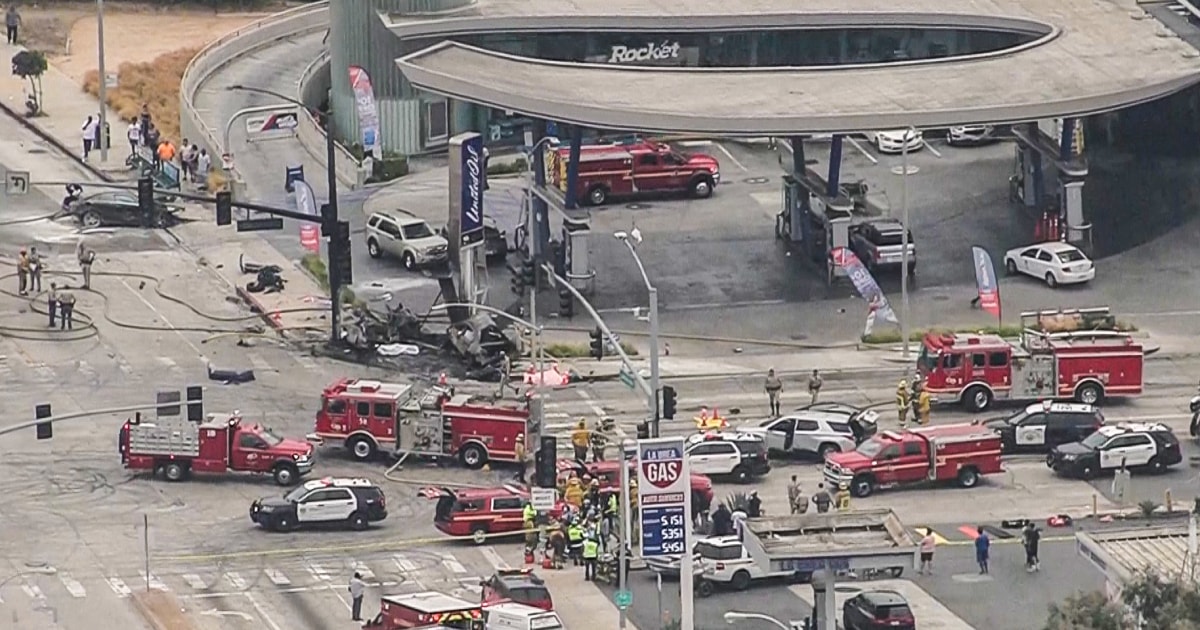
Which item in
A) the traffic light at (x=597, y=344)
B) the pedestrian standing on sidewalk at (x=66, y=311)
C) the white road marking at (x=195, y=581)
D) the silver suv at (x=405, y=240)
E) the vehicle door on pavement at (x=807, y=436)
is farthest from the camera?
the silver suv at (x=405, y=240)

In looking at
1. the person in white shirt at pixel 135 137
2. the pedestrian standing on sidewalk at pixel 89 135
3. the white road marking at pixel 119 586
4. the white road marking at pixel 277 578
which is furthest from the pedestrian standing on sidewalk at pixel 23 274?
the white road marking at pixel 277 578

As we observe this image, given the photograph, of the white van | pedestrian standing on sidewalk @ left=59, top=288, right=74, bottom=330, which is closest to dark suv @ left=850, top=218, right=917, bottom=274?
pedestrian standing on sidewalk @ left=59, top=288, right=74, bottom=330

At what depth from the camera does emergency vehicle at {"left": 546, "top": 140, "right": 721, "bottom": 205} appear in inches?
4333

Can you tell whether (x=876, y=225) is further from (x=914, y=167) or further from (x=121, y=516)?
(x=121, y=516)

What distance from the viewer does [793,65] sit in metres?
119

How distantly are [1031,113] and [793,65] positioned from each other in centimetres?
2094

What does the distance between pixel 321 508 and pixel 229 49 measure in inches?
2230

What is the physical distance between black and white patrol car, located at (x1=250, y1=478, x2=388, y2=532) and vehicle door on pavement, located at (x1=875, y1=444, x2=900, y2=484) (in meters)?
12.5

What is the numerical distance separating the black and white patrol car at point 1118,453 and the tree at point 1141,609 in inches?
864

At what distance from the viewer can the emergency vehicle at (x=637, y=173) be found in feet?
361

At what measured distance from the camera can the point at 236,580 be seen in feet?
246

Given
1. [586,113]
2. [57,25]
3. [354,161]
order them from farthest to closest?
[57,25]
[354,161]
[586,113]

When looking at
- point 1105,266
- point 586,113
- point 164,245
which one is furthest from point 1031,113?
point 164,245

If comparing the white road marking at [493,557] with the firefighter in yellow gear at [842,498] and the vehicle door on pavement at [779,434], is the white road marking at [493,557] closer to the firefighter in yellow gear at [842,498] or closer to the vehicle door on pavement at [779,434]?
the firefighter in yellow gear at [842,498]
